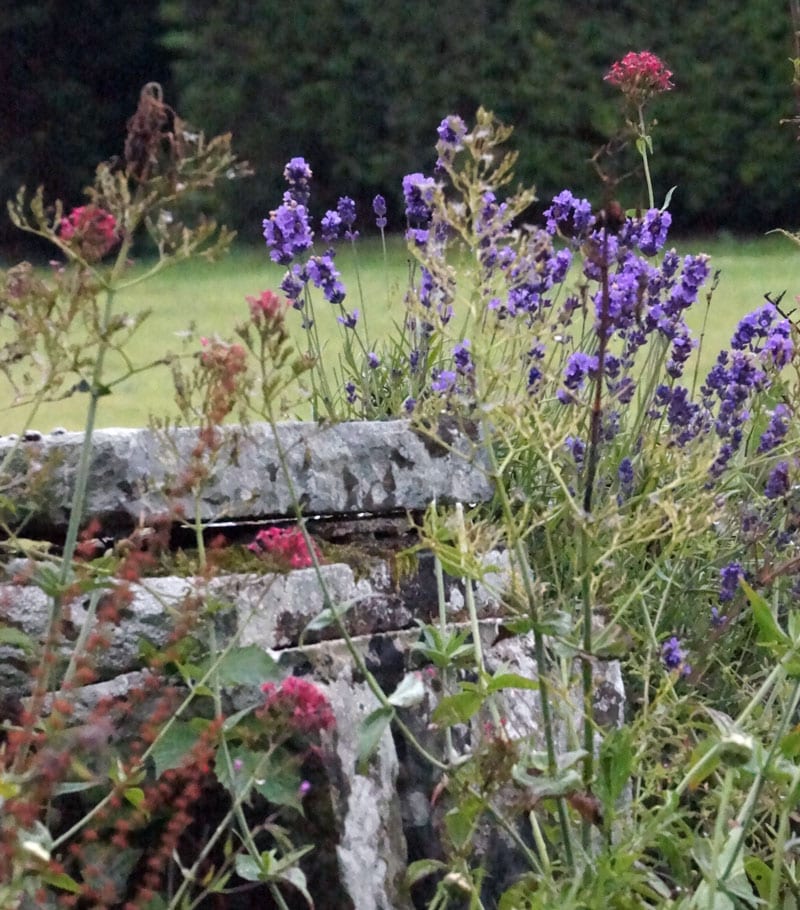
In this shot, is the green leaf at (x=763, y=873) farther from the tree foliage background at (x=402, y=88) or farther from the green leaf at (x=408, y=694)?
the tree foliage background at (x=402, y=88)

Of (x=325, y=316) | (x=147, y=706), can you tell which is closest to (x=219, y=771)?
(x=147, y=706)

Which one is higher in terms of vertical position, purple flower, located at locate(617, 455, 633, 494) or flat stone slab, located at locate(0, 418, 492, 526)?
flat stone slab, located at locate(0, 418, 492, 526)

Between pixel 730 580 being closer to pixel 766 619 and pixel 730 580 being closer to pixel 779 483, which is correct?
pixel 779 483

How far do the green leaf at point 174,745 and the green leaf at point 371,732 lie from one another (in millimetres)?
217

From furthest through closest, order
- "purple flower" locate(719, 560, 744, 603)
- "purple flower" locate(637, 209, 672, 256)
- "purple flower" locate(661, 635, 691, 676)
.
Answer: "purple flower" locate(637, 209, 672, 256), "purple flower" locate(719, 560, 744, 603), "purple flower" locate(661, 635, 691, 676)

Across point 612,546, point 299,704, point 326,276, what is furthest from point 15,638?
point 326,276

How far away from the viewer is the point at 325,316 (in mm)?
8320

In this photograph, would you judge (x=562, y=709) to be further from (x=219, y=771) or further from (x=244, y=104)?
(x=244, y=104)

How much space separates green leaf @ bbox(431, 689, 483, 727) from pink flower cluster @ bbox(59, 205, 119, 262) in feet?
2.13

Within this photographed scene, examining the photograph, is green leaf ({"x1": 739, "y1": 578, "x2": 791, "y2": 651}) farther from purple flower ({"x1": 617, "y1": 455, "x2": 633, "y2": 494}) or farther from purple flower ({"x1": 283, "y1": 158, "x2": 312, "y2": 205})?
purple flower ({"x1": 283, "y1": 158, "x2": 312, "y2": 205})

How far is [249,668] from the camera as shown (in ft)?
5.28

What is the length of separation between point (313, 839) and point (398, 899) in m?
0.15

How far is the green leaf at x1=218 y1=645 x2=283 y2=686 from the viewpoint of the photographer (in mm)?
1600

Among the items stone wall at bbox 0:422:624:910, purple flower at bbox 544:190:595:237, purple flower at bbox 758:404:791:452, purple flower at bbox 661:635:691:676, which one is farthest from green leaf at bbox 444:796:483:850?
purple flower at bbox 544:190:595:237
